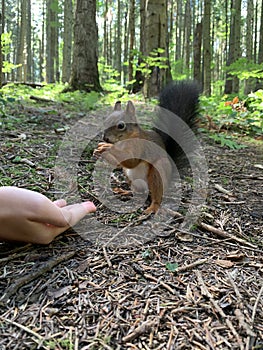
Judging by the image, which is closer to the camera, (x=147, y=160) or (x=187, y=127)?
(x=147, y=160)

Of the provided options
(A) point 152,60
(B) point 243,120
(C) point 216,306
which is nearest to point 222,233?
(C) point 216,306

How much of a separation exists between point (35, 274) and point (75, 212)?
424 millimetres

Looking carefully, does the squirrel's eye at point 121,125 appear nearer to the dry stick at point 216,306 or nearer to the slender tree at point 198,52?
Answer: the dry stick at point 216,306

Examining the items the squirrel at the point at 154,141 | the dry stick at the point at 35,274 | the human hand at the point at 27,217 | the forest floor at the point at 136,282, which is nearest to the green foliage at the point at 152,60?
the squirrel at the point at 154,141

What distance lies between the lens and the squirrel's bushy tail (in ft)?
7.59

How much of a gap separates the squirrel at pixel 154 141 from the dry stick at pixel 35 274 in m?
0.79

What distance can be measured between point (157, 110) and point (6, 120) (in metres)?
1.79

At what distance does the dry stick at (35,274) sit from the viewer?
1.19 m

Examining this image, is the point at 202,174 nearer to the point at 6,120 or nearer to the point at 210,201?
the point at 210,201

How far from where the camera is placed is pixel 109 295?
4.00 feet

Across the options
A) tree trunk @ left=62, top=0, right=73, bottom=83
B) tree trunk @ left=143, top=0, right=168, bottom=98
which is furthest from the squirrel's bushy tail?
tree trunk @ left=62, top=0, right=73, bottom=83

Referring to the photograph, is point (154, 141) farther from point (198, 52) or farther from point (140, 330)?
point (198, 52)

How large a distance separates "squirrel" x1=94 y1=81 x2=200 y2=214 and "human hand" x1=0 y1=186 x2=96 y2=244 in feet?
2.50

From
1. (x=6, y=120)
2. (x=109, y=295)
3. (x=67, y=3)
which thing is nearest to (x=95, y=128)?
(x=6, y=120)
